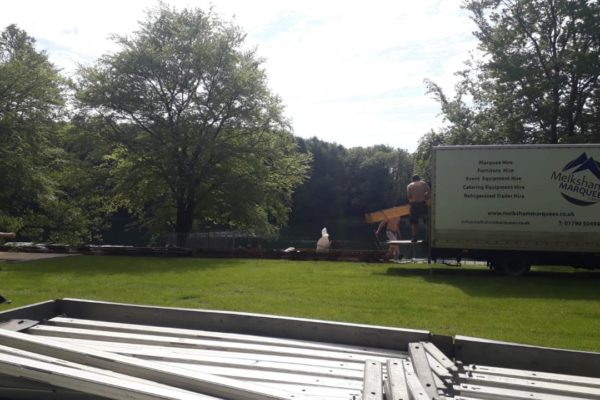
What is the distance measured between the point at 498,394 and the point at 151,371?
2276 mm

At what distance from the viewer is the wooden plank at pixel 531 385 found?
3.85m

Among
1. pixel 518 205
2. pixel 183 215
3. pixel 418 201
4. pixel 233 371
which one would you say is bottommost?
pixel 233 371

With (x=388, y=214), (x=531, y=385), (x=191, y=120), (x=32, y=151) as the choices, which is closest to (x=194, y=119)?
(x=191, y=120)

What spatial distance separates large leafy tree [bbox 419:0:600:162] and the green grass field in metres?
10.4

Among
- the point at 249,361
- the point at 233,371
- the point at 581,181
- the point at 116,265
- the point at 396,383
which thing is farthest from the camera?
the point at 116,265

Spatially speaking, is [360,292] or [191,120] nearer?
[360,292]

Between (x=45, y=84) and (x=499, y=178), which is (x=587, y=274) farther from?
(x=45, y=84)

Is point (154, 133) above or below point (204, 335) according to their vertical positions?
above

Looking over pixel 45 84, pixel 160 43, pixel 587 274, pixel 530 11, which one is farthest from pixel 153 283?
pixel 530 11

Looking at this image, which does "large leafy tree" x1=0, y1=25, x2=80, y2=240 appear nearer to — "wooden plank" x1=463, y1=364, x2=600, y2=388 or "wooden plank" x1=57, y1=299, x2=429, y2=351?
"wooden plank" x1=57, y1=299, x2=429, y2=351

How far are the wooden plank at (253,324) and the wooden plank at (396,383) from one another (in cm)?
86

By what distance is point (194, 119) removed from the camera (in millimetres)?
30047

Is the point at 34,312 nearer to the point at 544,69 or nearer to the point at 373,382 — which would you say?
the point at 373,382

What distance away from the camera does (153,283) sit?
45.7ft
